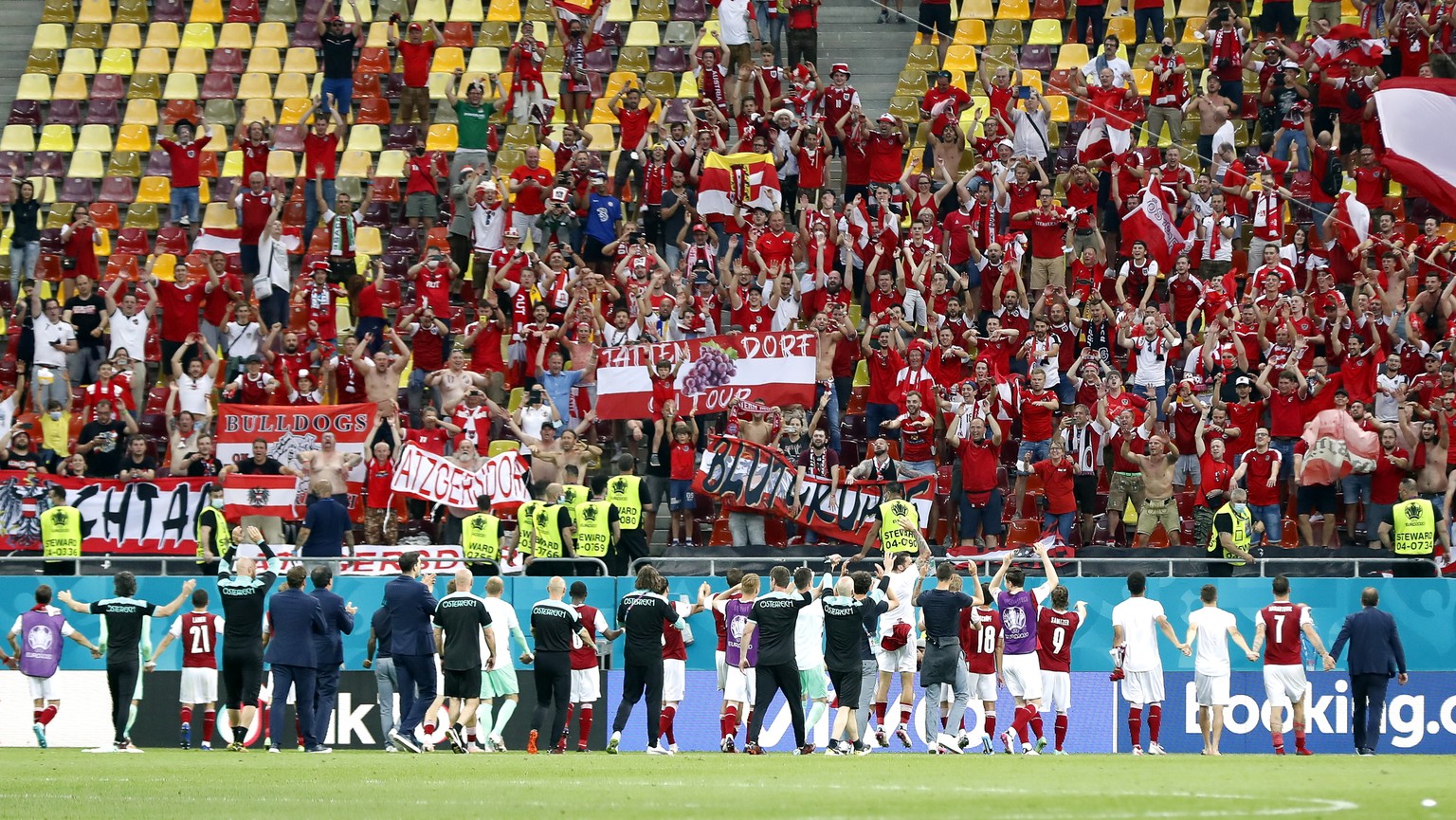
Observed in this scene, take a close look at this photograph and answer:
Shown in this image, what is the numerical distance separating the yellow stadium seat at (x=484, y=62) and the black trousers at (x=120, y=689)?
1344 cm

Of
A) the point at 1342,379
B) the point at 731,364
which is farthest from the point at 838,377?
the point at 1342,379

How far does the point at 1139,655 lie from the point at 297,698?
8.06 m

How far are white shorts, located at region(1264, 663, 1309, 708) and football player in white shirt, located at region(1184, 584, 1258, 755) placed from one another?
1.09 ft

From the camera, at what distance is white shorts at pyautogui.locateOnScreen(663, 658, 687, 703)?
65.4ft

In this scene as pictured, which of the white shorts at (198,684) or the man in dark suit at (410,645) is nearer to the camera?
the man in dark suit at (410,645)

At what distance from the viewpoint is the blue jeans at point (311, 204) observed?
2802 cm

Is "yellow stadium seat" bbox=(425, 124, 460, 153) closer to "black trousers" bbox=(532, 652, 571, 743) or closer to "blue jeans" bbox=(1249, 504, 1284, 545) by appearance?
"black trousers" bbox=(532, 652, 571, 743)

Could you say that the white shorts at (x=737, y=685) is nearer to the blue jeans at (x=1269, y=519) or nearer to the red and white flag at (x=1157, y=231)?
the blue jeans at (x=1269, y=519)

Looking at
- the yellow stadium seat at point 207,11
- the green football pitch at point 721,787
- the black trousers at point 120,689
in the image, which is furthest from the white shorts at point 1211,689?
the yellow stadium seat at point 207,11

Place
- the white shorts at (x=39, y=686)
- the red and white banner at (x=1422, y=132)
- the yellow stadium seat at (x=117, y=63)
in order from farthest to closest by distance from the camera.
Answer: the yellow stadium seat at (x=117, y=63) → the white shorts at (x=39, y=686) → the red and white banner at (x=1422, y=132)

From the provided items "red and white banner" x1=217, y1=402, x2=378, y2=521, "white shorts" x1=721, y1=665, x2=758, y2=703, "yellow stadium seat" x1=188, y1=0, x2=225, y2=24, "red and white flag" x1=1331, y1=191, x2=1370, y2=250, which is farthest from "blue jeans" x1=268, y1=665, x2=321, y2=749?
"yellow stadium seat" x1=188, y1=0, x2=225, y2=24

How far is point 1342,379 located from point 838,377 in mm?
5823

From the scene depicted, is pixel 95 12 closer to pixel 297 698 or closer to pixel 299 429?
pixel 299 429

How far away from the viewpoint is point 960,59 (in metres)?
29.5
